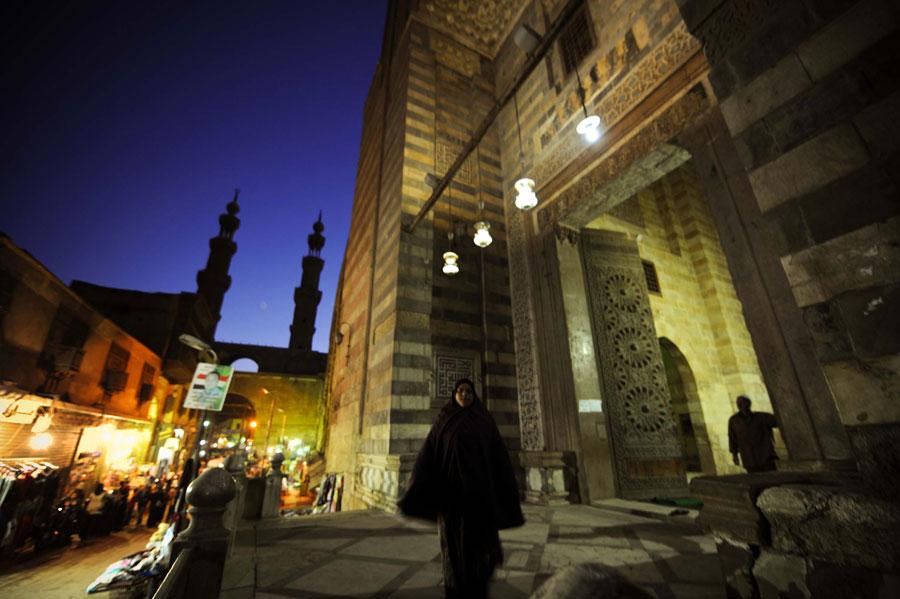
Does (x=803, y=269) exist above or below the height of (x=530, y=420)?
above

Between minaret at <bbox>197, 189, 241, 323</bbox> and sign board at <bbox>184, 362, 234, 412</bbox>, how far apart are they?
28.0 m

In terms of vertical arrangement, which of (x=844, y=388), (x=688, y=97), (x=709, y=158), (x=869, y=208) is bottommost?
(x=844, y=388)

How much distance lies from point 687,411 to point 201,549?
973cm

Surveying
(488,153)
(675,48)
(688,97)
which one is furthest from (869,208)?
(488,153)

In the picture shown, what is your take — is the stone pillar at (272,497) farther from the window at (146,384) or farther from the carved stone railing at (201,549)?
the window at (146,384)

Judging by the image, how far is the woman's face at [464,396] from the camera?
2713mm

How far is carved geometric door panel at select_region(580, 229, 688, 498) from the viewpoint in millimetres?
5383

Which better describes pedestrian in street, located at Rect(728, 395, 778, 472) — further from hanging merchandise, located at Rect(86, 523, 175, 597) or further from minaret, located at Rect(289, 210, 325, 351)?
minaret, located at Rect(289, 210, 325, 351)

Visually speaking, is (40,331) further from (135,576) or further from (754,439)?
(754,439)

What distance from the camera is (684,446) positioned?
27.9 feet

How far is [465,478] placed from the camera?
7.59 feet

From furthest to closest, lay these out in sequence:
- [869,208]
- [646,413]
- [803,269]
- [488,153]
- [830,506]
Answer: [488,153], [646,413], [803,269], [869,208], [830,506]

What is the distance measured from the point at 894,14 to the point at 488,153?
690 cm

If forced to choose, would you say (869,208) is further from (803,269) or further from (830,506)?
(830,506)
